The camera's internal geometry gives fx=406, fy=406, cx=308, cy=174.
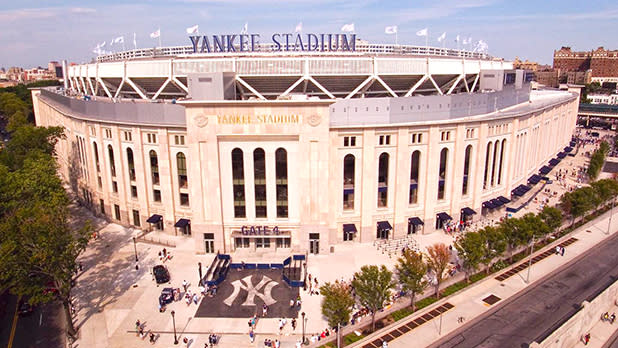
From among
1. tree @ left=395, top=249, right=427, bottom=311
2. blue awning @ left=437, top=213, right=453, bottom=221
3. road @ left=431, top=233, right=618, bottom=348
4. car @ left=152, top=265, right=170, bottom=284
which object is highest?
tree @ left=395, top=249, right=427, bottom=311

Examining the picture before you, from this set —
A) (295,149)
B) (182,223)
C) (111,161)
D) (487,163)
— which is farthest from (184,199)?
(487,163)

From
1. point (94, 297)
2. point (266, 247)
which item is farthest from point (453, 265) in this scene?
point (94, 297)

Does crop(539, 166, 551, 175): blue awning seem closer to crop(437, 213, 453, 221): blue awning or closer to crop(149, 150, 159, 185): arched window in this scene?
crop(437, 213, 453, 221): blue awning

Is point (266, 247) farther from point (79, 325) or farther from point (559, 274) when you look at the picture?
point (559, 274)

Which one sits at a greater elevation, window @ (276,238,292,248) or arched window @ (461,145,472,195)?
arched window @ (461,145,472,195)

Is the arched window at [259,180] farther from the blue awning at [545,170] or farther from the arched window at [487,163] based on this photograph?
the blue awning at [545,170]

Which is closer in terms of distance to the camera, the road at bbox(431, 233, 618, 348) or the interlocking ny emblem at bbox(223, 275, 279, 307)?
the road at bbox(431, 233, 618, 348)

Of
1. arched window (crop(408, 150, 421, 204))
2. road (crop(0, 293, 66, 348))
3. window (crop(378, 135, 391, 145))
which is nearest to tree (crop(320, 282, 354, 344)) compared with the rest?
road (crop(0, 293, 66, 348))
